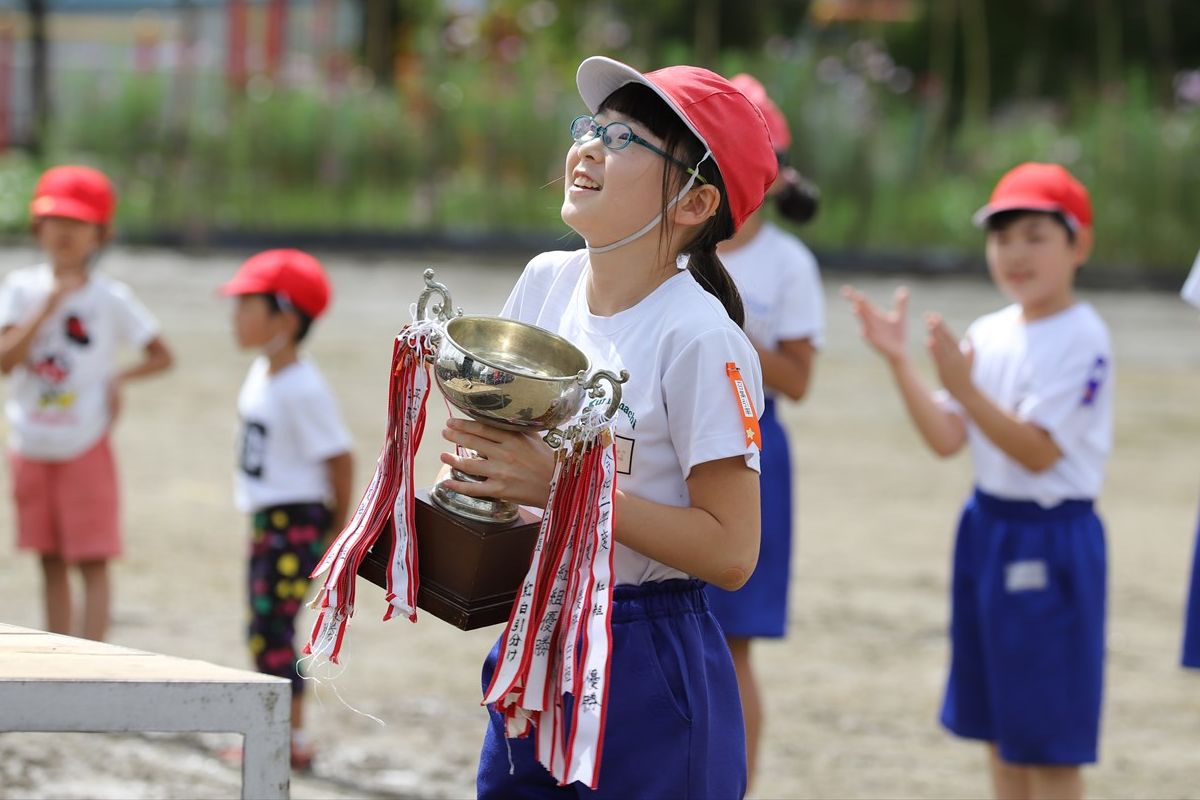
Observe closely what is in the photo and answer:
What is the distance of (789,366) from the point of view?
15.7 feet

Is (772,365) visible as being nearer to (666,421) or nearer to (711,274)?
(711,274)

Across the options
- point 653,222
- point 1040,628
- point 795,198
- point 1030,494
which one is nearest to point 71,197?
point 795,198

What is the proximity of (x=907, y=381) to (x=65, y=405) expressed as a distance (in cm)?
295

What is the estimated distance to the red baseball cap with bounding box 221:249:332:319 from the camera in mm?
5176

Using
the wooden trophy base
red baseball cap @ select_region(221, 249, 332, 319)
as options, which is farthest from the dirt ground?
red baseball cap @ select_region(221, 249, 332, 319)

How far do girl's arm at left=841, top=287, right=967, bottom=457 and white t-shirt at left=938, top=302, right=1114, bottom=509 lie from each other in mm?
121

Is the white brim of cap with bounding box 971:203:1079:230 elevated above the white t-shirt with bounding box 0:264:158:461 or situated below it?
above

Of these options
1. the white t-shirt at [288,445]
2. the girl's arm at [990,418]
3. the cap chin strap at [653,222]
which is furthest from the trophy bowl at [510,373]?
the white t-shirt at [288,445]

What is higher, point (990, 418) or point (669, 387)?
point (669, 387)

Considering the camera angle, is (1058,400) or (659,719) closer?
(659,719)

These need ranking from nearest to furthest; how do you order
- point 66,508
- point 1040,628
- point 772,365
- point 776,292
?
point 1040,628, point 772,365, point 776,292, point 66,508

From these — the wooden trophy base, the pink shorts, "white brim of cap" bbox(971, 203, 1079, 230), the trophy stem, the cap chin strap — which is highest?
the cap chin strap

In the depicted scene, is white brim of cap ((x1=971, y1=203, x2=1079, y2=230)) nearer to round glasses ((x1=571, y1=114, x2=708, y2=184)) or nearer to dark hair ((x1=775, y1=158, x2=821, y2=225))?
dark hair ((x1=775, y1=158, x2=821, y2=225))

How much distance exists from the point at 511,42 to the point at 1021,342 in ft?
56.9
